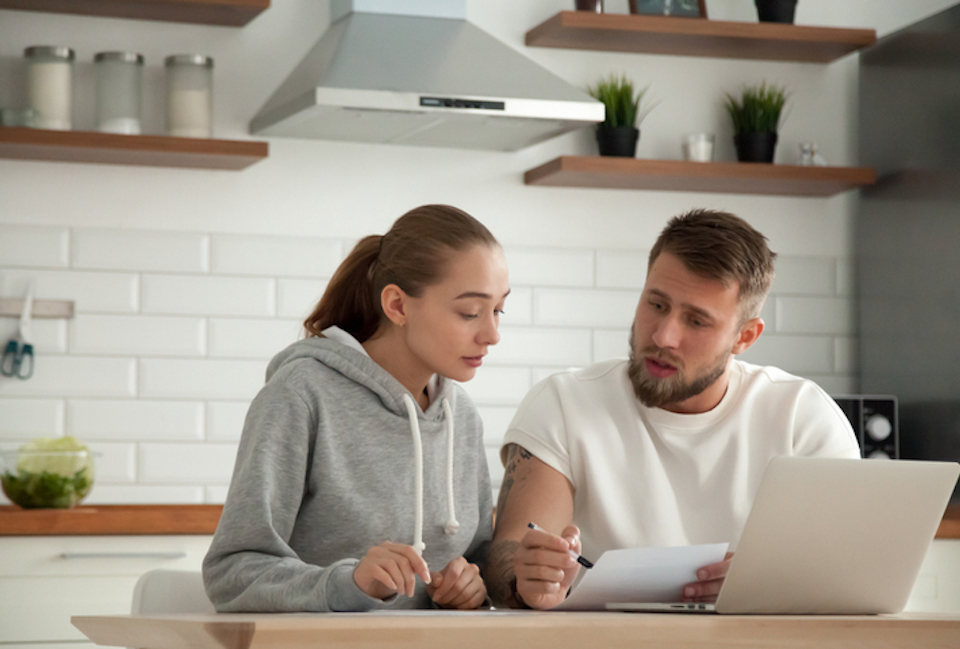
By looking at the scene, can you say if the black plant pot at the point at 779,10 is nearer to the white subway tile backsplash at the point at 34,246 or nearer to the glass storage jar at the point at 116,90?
the glass storage jar at the point at 116,90

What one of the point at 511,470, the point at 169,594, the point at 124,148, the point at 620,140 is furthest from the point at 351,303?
the point at 620,140

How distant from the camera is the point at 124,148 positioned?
2879 mm

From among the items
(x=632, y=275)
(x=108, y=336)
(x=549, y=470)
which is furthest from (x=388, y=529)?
(x=632, y=275)

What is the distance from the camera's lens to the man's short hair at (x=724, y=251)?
1896 mm

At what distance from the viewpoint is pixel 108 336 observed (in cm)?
306

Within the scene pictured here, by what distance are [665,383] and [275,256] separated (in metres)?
1.60

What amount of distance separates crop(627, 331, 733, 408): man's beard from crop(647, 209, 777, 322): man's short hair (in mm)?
124

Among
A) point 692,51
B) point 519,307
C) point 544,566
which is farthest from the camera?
point 692,51

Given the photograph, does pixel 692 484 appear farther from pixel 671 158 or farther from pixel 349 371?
pixel 671 158

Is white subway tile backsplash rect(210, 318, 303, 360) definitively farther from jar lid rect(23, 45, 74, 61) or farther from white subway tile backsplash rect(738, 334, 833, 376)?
white subway tile backsplash rect(738, 334, 833, 376)

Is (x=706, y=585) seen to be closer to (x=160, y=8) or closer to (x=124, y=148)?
(x=124, y=148)

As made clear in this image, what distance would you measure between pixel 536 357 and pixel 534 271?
250mm

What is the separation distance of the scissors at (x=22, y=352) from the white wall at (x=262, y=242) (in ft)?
0.11

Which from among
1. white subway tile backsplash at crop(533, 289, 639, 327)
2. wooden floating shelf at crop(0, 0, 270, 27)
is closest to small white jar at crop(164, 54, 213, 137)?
wooden floating shelf at crop(0, 0, 270, 27)
